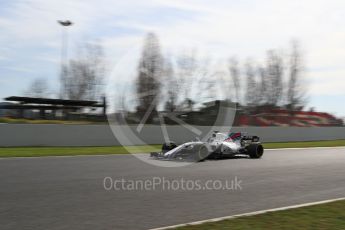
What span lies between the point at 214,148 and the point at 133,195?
782 centimetres

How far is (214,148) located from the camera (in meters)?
15.2

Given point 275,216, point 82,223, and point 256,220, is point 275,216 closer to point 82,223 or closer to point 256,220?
point 256,220

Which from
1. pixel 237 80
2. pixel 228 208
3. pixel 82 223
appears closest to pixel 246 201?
pixel 228 208

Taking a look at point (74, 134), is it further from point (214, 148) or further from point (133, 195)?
point (133, 195)

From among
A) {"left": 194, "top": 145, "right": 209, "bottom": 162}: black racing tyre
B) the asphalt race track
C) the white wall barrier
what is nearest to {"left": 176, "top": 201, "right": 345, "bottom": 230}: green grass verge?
the asphalt race track

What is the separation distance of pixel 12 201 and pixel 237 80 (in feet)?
142

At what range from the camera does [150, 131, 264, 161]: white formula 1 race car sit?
14.2 meters

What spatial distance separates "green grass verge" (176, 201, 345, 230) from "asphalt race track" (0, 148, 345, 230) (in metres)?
0.55

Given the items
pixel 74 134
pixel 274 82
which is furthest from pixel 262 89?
pixel 74 134

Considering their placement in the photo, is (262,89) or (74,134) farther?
(262,89)

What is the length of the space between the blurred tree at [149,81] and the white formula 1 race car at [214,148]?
6270mm

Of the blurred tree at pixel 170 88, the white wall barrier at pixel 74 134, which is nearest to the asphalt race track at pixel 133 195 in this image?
the white wall barrier at pixel 74 134

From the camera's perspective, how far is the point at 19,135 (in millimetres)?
20516

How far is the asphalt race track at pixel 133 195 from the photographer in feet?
19.0
